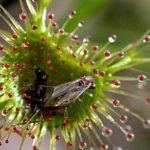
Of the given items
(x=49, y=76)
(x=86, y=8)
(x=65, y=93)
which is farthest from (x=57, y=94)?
(x=86, y=8)

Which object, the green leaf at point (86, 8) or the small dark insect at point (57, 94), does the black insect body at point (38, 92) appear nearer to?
the small dark insect at point (57, 94)

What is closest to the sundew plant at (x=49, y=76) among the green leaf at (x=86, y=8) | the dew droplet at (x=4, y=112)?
the dew droplet at (x=4, y=112)

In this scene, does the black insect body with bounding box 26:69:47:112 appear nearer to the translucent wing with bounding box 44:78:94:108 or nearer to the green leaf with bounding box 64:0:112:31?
the translucent wing with bounding box 44:78:94:108

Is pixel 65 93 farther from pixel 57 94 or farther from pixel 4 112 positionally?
pixel 4 112

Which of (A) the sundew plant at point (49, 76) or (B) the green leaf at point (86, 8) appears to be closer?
(A) the sundew plant at point (49, 76)

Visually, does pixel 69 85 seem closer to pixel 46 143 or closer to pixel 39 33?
pixel 39 33

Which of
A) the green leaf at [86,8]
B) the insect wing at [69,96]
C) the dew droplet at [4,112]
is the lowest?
the insect wing at [69,96]

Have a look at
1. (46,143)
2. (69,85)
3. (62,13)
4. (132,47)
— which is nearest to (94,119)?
(69,85)

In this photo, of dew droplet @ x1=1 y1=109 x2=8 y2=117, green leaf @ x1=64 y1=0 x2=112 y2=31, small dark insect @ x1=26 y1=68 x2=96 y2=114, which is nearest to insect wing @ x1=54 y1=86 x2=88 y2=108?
small dark insect @ x1=26 y1=68 x2=96 y2=114
